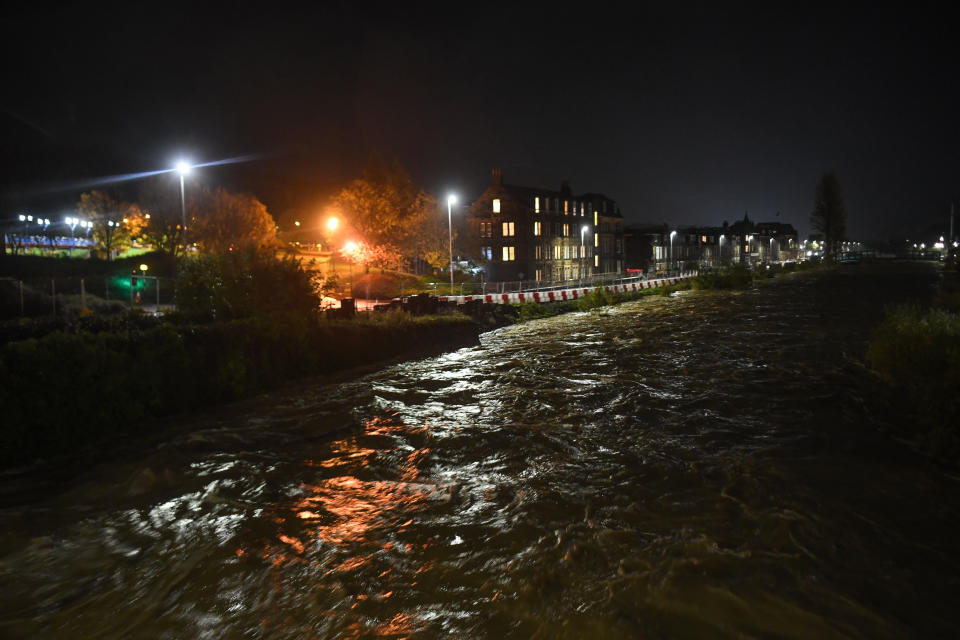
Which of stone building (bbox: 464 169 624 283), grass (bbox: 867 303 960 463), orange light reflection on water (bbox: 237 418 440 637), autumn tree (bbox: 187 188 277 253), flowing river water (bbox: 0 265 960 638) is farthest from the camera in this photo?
stone building (bbox: 464 169 624 283)

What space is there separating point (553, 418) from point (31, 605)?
8.78 meters

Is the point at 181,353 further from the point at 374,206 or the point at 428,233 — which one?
the point at 428,233

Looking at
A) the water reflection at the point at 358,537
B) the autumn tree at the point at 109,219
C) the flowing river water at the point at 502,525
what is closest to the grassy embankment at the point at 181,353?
the flowing river water at the point at 502,525

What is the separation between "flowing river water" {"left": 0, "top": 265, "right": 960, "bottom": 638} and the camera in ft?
17.8

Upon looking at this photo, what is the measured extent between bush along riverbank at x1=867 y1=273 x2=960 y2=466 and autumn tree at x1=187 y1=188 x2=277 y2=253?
55.7 metres

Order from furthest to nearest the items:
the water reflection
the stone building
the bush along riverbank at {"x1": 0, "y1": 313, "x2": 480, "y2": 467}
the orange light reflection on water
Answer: the stone building < the bush along riverbank at {"x1": 0, "y1": 313, "x2": 480, "y2": 467} < the orange light reflection on water < the water reflection

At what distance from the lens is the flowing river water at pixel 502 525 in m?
5.42

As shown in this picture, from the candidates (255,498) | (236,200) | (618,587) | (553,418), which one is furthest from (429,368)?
(236,200)

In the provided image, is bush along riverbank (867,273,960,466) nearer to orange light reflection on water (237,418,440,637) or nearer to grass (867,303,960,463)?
grass (867,303,960,463)

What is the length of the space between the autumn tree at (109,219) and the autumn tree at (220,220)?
6.13 m

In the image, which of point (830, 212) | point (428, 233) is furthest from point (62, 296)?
point (830, 212)

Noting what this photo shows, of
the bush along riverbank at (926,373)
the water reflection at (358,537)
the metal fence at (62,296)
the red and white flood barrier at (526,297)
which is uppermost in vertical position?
the metal fence at (62,296)

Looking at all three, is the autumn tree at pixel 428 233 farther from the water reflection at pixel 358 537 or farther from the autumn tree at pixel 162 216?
the water reflection at pixel 358 537

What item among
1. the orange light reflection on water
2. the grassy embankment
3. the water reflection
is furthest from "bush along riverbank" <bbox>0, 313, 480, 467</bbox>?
the orange light reflection on water
